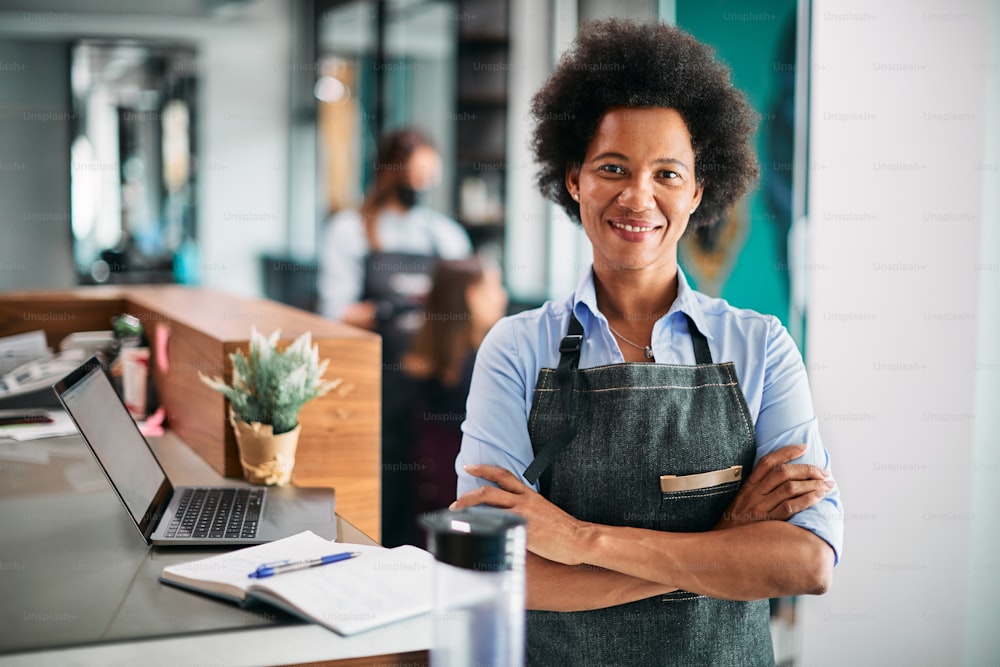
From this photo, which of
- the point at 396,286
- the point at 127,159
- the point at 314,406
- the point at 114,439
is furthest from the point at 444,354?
the point at 127,159

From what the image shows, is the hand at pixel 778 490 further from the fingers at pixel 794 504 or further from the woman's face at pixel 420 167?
the woman's face at pixel 420 167

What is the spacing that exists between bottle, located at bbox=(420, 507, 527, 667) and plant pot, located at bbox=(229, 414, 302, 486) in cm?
123

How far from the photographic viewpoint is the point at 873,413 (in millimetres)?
2738

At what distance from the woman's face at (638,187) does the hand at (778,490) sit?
40 cm

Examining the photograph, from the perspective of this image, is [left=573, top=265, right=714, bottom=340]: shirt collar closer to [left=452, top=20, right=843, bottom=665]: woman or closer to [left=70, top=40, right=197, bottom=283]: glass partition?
[left=452, top=20, right=843, bottom=665]: woman

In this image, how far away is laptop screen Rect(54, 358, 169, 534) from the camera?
5.68ft

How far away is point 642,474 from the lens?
1.67 meters

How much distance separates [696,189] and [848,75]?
1073mm

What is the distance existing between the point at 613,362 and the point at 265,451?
88 centimetres

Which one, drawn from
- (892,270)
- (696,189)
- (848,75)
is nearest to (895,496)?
(892,270)

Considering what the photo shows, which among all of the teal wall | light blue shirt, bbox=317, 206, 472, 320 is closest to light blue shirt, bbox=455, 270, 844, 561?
the teal wall

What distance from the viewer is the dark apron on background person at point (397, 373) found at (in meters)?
4.25

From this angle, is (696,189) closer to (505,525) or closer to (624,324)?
(624,324)

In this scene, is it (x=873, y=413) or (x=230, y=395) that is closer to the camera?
(x=230, y=395)
